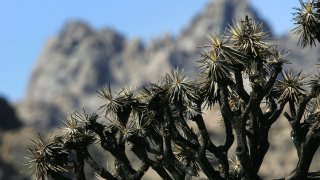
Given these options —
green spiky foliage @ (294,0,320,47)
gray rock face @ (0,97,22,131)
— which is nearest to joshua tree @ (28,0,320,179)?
green spiky foliage @ (294,0,320,47)

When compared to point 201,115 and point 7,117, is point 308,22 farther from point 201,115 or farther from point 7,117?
point 7,117

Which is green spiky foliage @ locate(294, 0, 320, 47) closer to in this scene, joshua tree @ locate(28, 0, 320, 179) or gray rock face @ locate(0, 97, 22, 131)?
joshua tree @ locate(28, 0, 320, 179)

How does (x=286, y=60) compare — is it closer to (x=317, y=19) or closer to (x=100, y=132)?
(x=317, y=19)

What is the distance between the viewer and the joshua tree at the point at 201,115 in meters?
16.7

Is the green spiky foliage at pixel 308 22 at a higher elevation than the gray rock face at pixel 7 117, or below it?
below

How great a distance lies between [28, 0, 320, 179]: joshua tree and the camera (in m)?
16.7

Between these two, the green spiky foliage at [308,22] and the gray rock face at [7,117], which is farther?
the gray rock face at [7,117]

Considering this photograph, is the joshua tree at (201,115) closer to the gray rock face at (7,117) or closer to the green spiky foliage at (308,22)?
the green spiky foliage at (308,22)

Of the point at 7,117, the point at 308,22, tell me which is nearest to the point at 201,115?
the point at 308,22

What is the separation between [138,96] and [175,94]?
1550 millimetres

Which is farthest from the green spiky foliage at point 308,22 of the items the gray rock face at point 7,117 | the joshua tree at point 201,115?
the gray rock face at point 7,117

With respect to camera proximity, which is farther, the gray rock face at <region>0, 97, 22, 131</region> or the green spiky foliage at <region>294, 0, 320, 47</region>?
the gray rock face at <region>0, 97, 22, 131</region>

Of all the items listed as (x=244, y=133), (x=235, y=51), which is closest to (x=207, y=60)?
(x=235, y=51)

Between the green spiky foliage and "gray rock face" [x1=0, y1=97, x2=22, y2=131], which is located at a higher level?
Answer: "gray rock face" [x1=0, y1=97, x2=22, y2=131]
